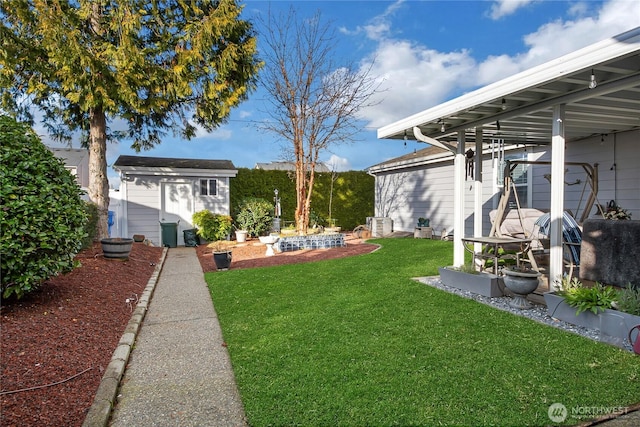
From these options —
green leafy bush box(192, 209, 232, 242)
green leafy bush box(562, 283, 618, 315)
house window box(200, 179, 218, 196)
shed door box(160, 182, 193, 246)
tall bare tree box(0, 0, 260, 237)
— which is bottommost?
green leafy bush box(562, 283, 618, 315)

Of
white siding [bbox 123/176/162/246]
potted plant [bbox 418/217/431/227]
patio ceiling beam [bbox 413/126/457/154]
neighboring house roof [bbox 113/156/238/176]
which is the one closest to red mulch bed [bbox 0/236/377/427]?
patio ceiling beam [bbox 413/126/457/154]

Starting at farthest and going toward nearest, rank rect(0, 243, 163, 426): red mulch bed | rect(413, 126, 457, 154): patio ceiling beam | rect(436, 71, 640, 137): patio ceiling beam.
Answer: rect(413, 126, 457, 154): patio ceiling beam → rect(436, 71, 640, 137): patio ceiling beam → rect(0, 243, 163, 426): red mulch bed

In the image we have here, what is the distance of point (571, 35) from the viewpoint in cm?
620

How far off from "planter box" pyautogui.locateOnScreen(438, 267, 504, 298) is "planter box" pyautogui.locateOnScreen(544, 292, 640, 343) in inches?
30.8

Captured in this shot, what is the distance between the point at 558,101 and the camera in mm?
4227

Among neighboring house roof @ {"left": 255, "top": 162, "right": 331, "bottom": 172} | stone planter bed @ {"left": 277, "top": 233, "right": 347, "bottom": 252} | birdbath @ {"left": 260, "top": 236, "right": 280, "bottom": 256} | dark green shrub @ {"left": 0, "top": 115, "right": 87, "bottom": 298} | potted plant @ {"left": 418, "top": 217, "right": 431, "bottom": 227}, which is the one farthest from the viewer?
neighboring house roof @ {"left": 255, "top": 162, "right": 331, "bottom": 172}

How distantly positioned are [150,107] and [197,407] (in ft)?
28.1

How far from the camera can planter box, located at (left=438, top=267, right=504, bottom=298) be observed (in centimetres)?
477

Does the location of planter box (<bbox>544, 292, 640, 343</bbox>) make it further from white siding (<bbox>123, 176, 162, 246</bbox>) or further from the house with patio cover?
white siding (<bbox>123, 176, 162, 246</bbox>)

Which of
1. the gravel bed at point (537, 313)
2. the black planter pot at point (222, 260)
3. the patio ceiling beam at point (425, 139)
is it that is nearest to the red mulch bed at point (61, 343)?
the black planter pot at point (222, 260)

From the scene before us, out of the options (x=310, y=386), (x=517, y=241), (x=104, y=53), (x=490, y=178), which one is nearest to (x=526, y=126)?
(x=517, y=241)

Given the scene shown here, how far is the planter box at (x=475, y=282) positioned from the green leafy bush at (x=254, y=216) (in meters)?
8.12

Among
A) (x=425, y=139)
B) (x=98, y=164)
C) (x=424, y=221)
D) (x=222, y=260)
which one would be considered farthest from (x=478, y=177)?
(x=98, y=164)

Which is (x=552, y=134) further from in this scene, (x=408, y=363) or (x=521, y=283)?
(x=408, y=363)
